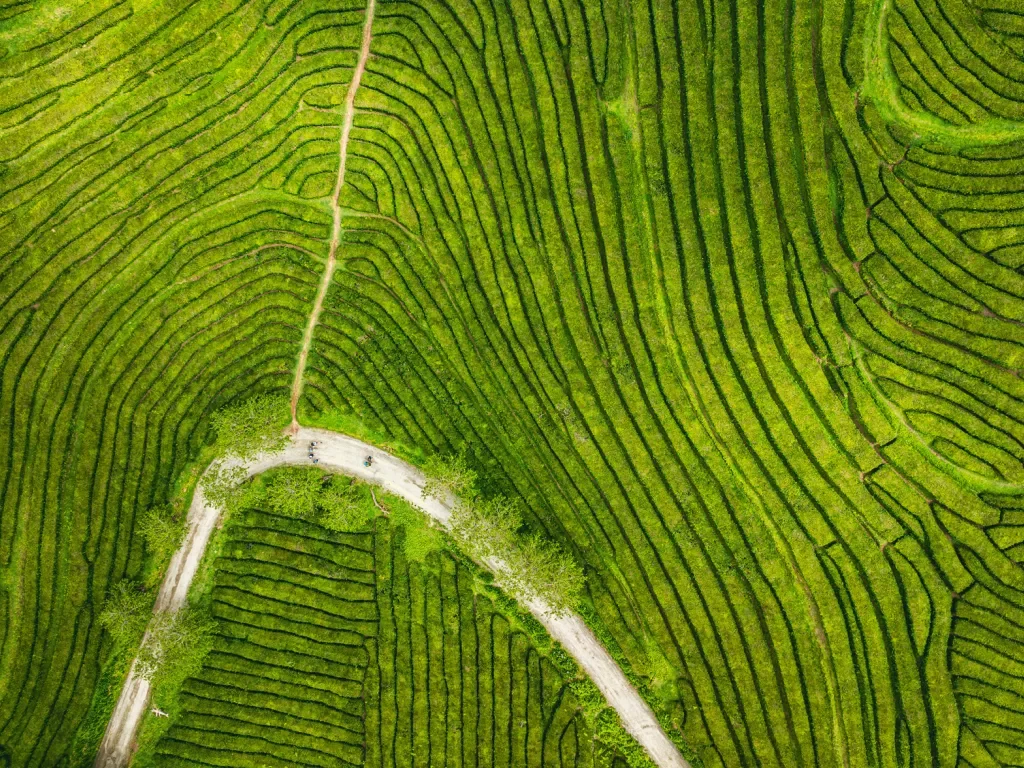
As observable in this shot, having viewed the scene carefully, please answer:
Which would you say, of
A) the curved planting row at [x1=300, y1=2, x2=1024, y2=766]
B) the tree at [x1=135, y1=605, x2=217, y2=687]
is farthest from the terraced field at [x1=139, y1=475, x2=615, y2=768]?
the curved planting row at [x1=300, y1=2, x2=1024, y2=766]

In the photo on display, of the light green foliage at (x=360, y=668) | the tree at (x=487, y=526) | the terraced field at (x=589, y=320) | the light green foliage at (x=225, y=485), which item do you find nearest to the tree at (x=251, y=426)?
the light green foliage at (x=225, y=485)

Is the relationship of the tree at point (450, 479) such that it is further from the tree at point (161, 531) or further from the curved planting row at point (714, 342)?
the tree at point (161, 531)

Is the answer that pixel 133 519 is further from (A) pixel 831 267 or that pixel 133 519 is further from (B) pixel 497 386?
(A) pixel 831 267

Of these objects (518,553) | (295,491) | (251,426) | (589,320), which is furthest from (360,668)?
(589,320)

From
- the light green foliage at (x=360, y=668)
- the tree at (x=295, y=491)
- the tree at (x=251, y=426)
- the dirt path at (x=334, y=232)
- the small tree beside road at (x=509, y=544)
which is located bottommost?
the light green foliage at (x=360, y=668)

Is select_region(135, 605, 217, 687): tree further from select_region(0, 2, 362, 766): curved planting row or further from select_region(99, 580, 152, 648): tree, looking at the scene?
select_region(0, 2, 362, 766): curved planting row
